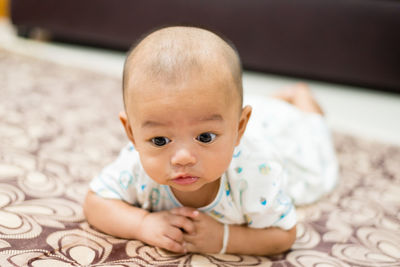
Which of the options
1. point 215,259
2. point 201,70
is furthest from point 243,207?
point 201,70

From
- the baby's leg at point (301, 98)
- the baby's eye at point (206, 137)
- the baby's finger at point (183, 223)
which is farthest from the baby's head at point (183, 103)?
the baby's leg at point (301, 98)

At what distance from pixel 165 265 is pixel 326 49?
6.41ft

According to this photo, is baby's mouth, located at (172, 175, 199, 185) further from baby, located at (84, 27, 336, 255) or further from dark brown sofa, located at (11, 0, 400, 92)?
dark brown sofa, located at (11, 0, 400, 92)

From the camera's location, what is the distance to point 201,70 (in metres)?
0.55

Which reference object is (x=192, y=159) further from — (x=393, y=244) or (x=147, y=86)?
(x=393, y=244)

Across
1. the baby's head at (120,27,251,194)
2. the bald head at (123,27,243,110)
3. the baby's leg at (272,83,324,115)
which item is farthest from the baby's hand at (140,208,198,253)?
the baby's leg at (272,83,324,115)

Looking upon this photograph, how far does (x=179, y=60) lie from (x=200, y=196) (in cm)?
28

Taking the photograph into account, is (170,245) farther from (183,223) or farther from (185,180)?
(185,180)

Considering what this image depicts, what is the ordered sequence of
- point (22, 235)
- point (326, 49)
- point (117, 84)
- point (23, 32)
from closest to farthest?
point (22, 235), point (117, 84), point (326, 49), point (23, 32)

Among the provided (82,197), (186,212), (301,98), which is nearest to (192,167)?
(186,212)

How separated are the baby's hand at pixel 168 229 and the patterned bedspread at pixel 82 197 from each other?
0.02m

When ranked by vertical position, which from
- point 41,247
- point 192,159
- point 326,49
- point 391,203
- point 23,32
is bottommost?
point 41,247

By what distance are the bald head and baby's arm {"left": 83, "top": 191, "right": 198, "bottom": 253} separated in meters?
0.23

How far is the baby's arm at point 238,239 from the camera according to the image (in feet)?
2.23
